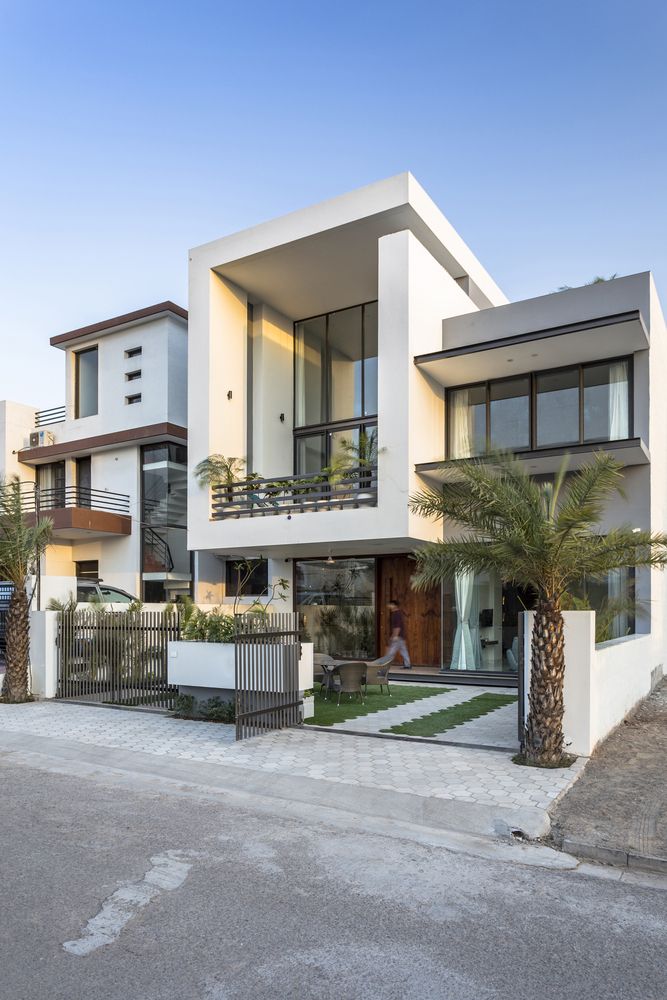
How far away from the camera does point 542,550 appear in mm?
8336

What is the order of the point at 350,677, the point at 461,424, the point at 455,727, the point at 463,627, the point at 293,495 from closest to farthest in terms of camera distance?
the point at 455,727 → the point at 350,677 → the point at 463,627 → the point at 461,424 → the point at 293,495

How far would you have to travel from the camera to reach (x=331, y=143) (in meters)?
17.4

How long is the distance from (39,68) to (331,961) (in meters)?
16.8

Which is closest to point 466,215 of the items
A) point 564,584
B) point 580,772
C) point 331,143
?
point 331,143

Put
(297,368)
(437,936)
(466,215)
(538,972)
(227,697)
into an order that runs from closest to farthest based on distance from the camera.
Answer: (538,972) → (437,936) → (227,697) → (466,215) → (297,368)

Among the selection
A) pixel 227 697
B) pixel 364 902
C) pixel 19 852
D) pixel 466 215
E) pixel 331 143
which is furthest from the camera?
pixel 466 215

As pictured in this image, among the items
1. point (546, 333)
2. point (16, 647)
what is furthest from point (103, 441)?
point (546, 333)

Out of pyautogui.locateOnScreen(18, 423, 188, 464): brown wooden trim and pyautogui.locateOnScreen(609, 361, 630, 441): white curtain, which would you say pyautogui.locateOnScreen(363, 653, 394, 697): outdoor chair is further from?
pyautogui.locateOnScreen(18, 423, 188, 464): brown wooden trim

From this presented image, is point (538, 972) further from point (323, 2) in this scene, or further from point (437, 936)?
point (323, 2)

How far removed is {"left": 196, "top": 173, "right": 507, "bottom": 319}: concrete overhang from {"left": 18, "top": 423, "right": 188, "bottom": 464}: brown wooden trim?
486 cm

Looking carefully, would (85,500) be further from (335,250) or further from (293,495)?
(335,250)

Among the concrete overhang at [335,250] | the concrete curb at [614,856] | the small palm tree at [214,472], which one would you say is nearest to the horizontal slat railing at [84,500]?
the small palm tree at [214,472]

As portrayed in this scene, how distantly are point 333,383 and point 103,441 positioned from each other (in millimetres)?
7970

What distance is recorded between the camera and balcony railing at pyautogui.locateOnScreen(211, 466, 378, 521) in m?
16.4
